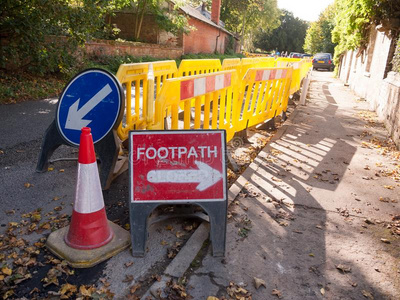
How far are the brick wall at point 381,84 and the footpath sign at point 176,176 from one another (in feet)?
18.6

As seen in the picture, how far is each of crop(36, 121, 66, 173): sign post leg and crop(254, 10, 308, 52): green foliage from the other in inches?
3300

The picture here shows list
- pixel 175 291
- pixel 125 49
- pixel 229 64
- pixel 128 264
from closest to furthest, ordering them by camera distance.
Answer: pixel 175 291 → pixel 128 264 → pixel 229 64 → pixel 125 49

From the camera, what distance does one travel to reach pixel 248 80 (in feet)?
19.1

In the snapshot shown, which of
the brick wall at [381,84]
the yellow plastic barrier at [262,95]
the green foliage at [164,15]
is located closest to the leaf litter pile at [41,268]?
the yellow plastic barrier at [262,95]

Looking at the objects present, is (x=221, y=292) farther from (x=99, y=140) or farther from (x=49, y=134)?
(x=49, y=134)

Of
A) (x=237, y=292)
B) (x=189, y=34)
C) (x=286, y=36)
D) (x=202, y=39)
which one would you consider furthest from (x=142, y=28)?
(x=286, y=36)

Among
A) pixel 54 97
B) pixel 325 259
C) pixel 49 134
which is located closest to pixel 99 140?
pixel 49 134

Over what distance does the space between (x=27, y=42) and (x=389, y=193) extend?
32.6ft

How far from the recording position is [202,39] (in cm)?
3547

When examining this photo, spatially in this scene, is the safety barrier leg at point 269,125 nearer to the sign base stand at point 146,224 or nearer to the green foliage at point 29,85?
the sign base stand at point 146,224

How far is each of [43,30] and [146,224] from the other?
30.1ft

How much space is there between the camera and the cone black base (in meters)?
2.69

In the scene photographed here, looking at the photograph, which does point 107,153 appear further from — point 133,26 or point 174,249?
point 133,26

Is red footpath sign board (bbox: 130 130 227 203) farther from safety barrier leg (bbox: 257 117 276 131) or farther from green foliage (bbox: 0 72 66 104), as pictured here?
green foliage (bbox: 0 72 66 104)
